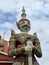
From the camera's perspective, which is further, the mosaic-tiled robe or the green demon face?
the green demon face

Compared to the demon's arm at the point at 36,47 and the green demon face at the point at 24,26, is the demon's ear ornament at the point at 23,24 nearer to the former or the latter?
the green demon face at the point at 24,26

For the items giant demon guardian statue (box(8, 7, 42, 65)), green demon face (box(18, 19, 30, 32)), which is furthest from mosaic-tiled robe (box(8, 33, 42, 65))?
green demon face (box(18, 19, 30, 32))

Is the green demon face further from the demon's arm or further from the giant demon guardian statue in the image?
the demon's arm

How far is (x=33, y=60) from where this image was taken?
220 inches

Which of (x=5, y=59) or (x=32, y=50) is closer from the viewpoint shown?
(x=32, y=50)

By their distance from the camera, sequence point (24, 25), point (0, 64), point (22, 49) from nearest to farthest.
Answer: point (22, 49)
point (24, 25)
point (0, 64)

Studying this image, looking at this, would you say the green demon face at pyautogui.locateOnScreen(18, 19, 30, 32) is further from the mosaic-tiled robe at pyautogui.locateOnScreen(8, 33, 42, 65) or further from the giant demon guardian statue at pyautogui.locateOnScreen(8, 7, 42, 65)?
the mosaic-tiled robe at pyautogui.locateOnScreen(8, 33, 42, 65)

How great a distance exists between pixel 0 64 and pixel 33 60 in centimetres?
188

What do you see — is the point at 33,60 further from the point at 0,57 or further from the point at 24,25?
the point at 0,57

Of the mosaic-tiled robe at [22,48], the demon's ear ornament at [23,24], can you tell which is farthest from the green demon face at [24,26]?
the mosaic-tiled robe at [22,48]

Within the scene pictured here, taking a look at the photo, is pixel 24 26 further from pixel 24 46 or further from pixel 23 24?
pixel 24 46

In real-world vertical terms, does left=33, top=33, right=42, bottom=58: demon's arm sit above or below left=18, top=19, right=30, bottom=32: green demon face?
below

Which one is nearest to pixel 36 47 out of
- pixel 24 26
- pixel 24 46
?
pixel 24 46

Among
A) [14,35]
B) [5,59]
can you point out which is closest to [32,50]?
[14,35]
